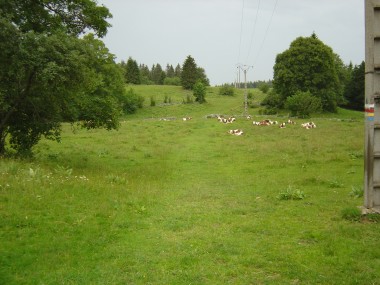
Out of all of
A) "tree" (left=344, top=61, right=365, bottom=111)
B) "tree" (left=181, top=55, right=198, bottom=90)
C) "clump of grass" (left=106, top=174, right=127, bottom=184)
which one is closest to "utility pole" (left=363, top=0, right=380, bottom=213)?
"clump of grass" (left=106, top=174, right=127, bottom=184)

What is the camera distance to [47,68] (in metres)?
14.2

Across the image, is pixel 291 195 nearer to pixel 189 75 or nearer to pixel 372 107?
pixel 372 107

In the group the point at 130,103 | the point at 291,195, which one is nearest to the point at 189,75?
the point at 130,103

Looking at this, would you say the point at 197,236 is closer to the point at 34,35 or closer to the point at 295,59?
the point at 34,35

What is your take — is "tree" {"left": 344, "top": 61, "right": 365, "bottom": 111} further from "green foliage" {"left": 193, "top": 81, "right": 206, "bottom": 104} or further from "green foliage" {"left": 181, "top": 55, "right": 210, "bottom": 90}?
"green foliage" {"left": 181, "top": 55, "right": 210, "bottom": 90}

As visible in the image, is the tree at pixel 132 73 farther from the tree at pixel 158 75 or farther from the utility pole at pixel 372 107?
the utility pole at pixel 372 107

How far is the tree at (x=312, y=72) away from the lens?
6638cm

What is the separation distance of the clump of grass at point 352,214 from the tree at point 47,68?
1108 cm

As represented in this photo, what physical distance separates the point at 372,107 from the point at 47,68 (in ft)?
36.7

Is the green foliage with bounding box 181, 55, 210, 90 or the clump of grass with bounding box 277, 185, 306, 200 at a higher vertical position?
the green foliage with bounding box 181, 55, 210, 90

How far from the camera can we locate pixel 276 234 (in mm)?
8781

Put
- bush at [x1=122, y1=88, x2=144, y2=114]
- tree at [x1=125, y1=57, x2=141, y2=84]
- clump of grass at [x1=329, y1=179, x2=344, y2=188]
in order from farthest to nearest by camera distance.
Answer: tree at [x1=125, y1=57, x2=141, y2=84] < bush at [x1=122, y1=88, x2=144, y2=114] < clump of grass at [x1=329, y1=179, x2=344, y2=188]

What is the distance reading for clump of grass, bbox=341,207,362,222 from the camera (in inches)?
377

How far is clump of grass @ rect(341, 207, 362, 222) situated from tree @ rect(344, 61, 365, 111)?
70.1 meters
